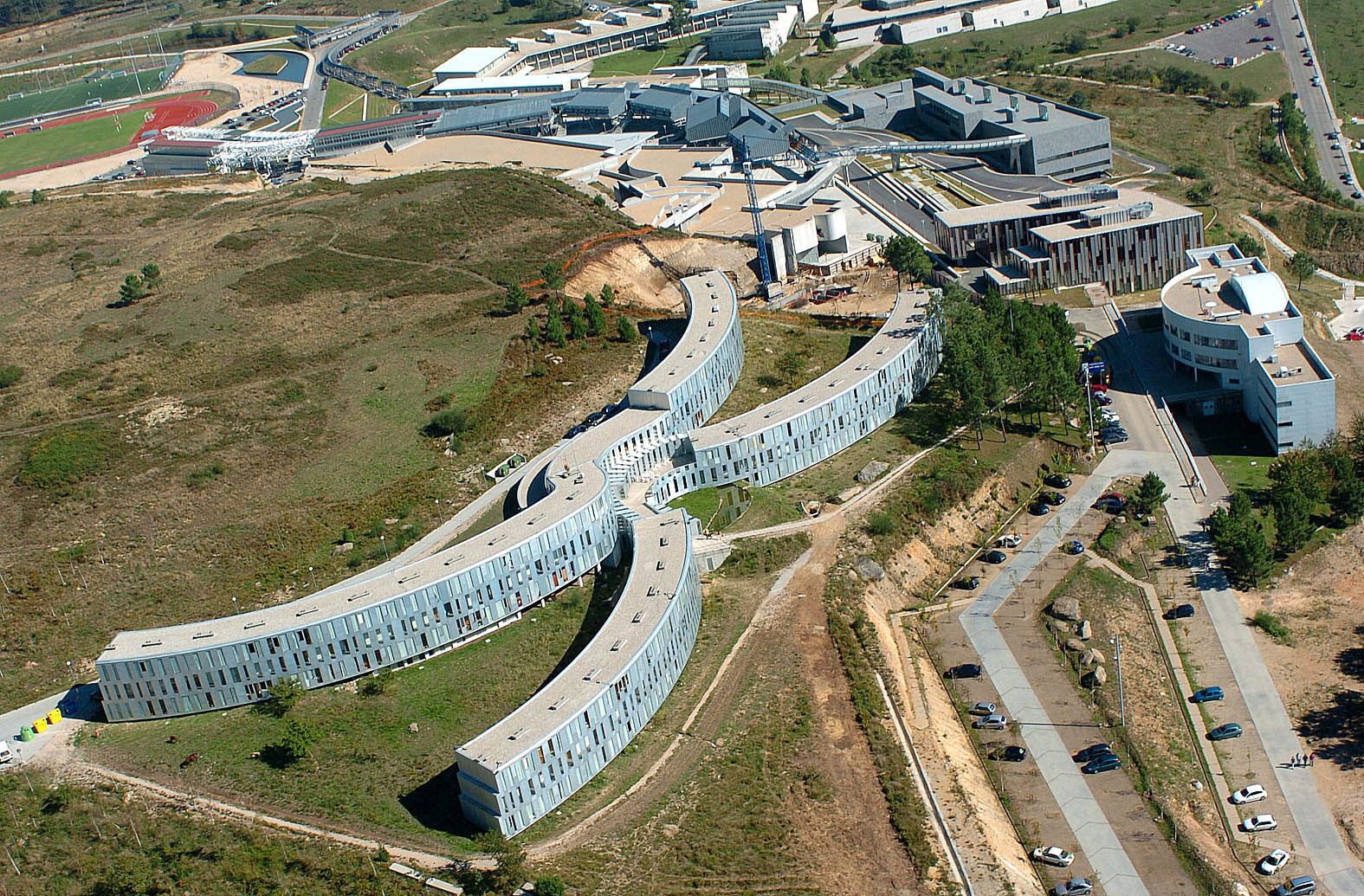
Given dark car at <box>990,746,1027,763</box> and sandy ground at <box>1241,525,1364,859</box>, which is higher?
dark car at <box>990,746,1027,763</box>

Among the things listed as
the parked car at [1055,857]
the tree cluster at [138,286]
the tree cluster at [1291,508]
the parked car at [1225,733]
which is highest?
the tree cluster at [138,286]

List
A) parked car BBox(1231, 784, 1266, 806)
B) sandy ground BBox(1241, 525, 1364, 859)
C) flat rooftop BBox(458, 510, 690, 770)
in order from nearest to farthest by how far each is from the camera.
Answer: flat rooftop BBox(458, 510, 690, 770), parked car BBox(1231, 784, 1266, 806), sandy ground BBox(1241, 525, 1364, 859)

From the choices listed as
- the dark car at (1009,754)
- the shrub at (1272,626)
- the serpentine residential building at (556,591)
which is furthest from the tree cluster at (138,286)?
the shrub at (1272,626)

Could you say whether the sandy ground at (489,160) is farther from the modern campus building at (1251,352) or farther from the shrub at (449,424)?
the modern campus building at (1251,352)

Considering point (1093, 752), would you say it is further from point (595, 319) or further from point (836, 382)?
point (595, 319)

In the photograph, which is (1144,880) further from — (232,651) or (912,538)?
(232,651)

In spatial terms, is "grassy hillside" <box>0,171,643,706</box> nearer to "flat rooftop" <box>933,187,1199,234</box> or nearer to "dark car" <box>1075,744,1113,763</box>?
"flat rooftop" <box>933,187,1199,234</box>

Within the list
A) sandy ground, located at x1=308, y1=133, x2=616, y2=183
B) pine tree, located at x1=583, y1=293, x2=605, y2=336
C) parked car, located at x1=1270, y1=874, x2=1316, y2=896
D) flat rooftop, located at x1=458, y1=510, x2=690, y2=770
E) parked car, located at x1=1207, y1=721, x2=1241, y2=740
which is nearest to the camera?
parked car, located at x1=1270, y1=874, x2=1316, y2=896

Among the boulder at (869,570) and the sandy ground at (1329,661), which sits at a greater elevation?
the boulder at (869,570)

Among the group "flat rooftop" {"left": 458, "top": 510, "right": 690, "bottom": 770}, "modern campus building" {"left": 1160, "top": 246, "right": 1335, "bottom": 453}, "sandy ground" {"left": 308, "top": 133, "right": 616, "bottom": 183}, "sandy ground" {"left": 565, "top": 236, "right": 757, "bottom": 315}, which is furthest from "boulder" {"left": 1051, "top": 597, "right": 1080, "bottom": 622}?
"sandy ground" {"left": 308, "top": 133, "right": 616, "bottom": 183}
